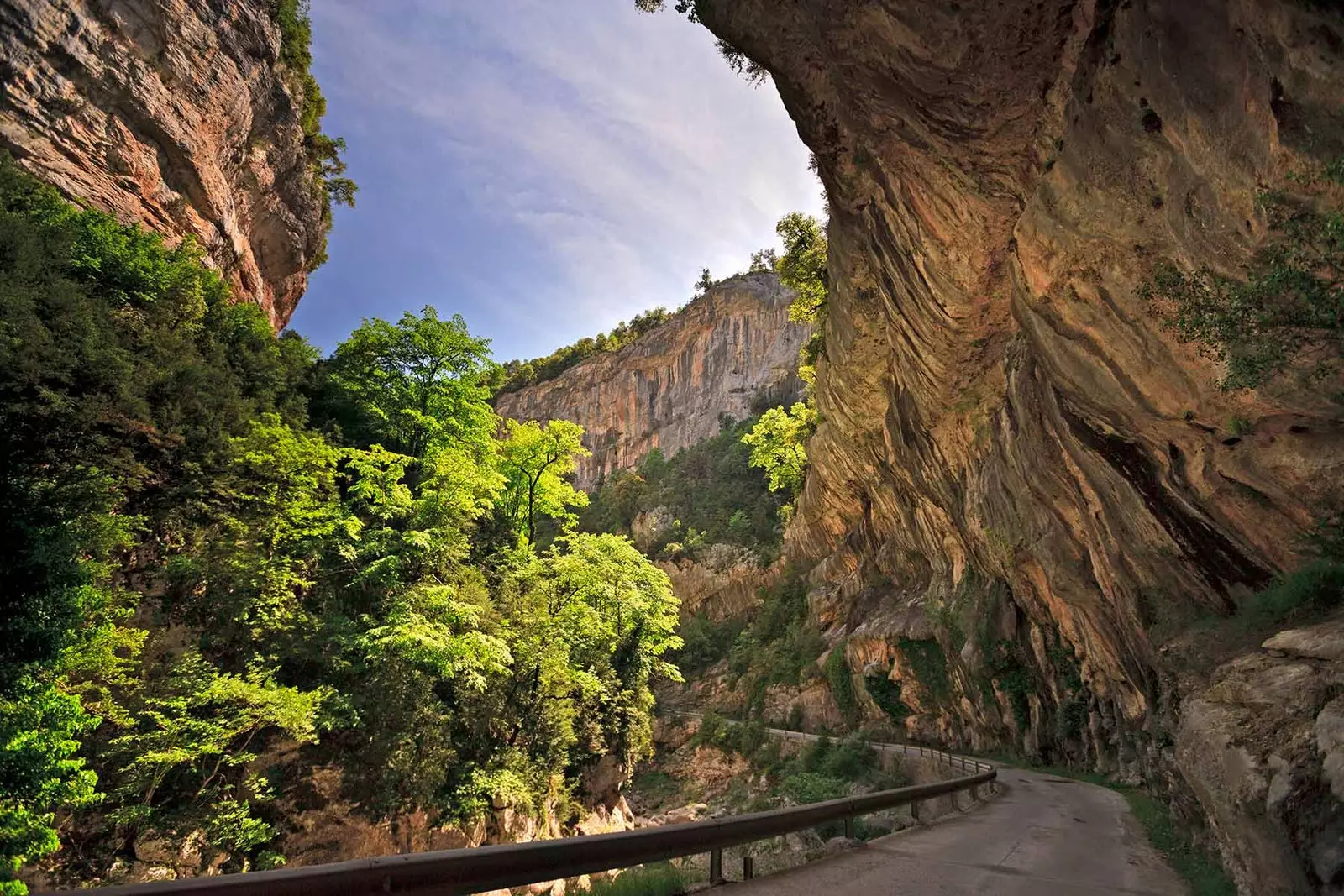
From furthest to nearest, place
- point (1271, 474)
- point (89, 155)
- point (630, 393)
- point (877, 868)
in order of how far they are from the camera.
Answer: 1. point (630, 393)
2. point (89, 155)
3. point (1271, 474)
4. point (877, 868)

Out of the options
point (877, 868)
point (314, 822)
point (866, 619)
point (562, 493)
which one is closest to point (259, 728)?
point (314, 822)

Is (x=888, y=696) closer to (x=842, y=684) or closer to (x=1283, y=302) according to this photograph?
(x=842, y=684)

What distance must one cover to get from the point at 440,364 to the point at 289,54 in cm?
1933

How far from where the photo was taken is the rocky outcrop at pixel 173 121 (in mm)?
17156

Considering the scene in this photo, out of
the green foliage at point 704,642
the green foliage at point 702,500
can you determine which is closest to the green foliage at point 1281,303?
the green foliage at point 704,642

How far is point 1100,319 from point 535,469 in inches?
672

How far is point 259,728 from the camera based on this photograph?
12.2 m

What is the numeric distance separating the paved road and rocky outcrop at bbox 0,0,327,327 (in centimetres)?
2473

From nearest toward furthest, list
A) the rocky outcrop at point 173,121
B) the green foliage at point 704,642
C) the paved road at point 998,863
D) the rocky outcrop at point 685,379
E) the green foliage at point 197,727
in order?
the paved road at point 998,863, the green foliage at point 197,727, the rocky outcrop at point 173,121, the green foliage at point 704,642, the rocky outcrop at point 685,379

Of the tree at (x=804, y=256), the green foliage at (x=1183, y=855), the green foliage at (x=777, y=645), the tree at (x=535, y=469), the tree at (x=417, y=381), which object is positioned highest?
the tree at (x=804, y=256)

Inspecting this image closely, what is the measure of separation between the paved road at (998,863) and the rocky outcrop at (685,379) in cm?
6030

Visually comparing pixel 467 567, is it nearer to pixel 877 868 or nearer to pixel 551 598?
pixel 551 598

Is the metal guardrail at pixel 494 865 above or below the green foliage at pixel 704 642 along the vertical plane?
below

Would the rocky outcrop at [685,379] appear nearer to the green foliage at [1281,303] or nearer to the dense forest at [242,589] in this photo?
the dense forest at [242,589]
